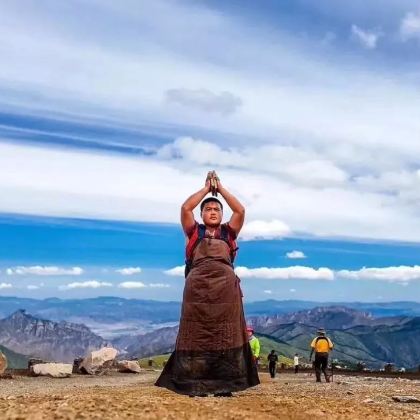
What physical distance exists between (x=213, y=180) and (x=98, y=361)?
79.4 ft

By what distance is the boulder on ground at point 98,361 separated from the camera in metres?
34.5

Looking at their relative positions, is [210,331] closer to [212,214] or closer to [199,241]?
[199,241]

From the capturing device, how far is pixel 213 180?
44.1 feet

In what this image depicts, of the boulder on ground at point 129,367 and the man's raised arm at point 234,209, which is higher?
the man's raised arm at point 234,209

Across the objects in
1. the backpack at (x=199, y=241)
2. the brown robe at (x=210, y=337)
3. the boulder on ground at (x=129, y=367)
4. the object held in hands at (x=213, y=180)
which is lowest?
the boulder on ground at (x=129, y=367)

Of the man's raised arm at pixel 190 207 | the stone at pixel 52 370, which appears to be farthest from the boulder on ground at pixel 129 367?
the man's raised arm at pixel 190 207

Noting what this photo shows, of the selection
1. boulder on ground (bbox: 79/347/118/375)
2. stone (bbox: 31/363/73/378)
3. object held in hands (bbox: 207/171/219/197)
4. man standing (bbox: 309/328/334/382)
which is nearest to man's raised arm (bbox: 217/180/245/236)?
object held in hands (bbox: 207/171/219/197)

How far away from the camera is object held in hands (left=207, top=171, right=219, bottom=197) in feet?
43.8

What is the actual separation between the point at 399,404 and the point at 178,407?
6295 millimetres

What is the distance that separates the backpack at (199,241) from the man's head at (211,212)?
0.16 meters

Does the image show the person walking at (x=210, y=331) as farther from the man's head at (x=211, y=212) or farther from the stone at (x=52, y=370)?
the stone at (x=52, y=370)

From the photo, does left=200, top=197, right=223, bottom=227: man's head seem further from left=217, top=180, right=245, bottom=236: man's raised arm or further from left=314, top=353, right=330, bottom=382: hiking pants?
left=314, top=353, right=330, bottom=382: hiking pants

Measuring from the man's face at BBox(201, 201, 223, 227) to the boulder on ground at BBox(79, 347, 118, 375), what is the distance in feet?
75.3

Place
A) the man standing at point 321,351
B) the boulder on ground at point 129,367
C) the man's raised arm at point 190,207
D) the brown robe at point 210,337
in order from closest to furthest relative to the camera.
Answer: the brown robe at point 210,337 < the man's raised arm at point 190,207 < the man standing at point 321,351 < the boulder on ground at point 129,367
